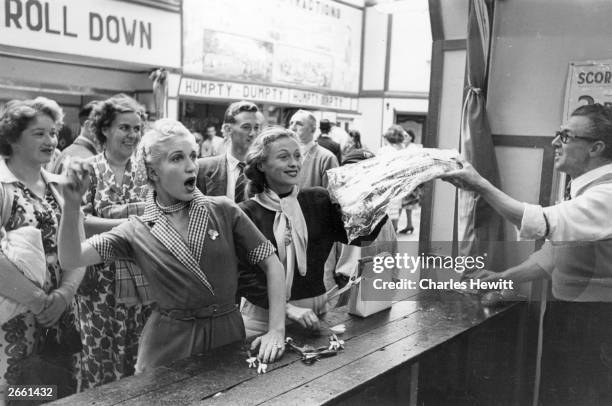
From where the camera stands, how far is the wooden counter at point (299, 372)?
1.90m

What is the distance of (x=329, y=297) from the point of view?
2.96m

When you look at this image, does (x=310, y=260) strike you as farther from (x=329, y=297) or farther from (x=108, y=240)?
(x=108, y=240)

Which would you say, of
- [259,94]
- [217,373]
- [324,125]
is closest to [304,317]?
[217,373]

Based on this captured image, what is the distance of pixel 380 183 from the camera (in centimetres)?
247

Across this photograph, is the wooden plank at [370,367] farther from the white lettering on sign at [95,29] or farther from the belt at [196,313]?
the white lettering on sign at [95,29]

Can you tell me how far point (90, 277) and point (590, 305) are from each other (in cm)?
252

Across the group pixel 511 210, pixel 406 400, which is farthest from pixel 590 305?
pixel 406 400

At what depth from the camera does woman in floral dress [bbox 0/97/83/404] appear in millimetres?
2633

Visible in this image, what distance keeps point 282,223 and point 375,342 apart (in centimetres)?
69

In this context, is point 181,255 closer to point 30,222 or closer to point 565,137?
point 30,222

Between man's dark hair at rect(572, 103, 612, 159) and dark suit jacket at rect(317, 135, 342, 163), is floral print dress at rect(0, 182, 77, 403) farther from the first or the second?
dark suit jacket at rect(317, 135, 342, 163)

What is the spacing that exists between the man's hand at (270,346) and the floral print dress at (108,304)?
0.94 meters

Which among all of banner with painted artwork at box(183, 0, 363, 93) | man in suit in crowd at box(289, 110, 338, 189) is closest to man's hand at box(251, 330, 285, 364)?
man in suit in crowd at box(289, 110, 338, 189)

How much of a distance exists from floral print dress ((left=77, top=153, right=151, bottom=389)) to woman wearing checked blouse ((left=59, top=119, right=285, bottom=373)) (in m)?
0.68
